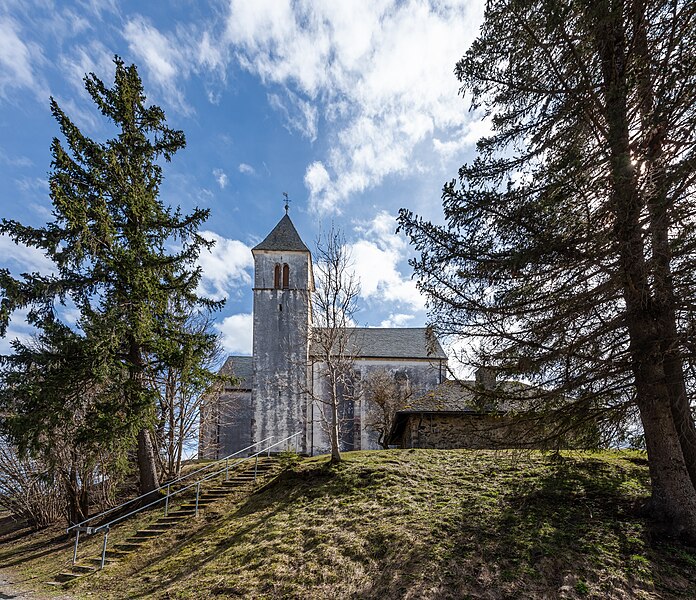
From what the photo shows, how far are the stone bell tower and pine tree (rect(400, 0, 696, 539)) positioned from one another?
1642cm

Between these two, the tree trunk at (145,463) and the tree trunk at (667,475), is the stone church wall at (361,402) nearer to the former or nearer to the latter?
the tree trunk at (145,463)

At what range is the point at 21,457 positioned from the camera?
10.1 metres

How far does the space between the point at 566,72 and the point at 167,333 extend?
38.2 ft

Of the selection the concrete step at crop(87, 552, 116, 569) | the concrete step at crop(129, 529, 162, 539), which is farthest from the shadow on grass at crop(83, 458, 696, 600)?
the concrete step at crop(129, 529, 162, 539)

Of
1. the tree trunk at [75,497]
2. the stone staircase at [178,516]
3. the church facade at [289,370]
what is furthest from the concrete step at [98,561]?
the church facade at [289,370]

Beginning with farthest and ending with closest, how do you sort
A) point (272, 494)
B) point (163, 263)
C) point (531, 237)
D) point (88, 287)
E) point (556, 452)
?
point (163, 263) < point (88, 287) < point (272, 494) < point (556, 452) < point (531, 237)

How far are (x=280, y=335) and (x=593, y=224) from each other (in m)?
21.1

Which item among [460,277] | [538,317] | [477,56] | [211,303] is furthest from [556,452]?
[211,303]

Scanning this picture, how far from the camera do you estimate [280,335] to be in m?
26.0

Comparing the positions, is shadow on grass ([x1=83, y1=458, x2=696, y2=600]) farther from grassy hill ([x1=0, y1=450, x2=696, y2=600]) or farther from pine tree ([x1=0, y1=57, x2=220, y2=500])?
pine tree ([x1=0, y1=57, x2=220, y2=500])

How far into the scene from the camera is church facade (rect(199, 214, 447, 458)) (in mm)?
24609

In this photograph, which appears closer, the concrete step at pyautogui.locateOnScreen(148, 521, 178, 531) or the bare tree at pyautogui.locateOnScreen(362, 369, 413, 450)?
the concrete step at pyautogui.locateOnScreen(148, 521, 178, 531)

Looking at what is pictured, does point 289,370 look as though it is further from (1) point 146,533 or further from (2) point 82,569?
(2) point 82,569

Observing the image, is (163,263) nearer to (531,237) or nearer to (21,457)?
(21,457)
